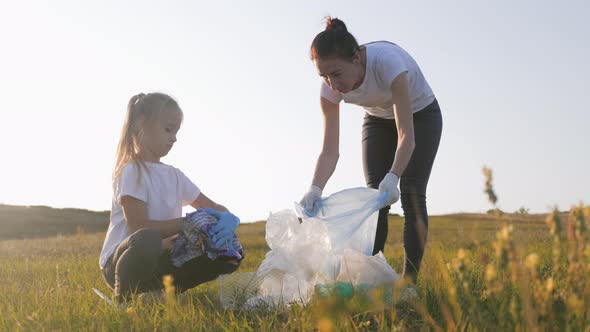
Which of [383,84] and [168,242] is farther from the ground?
[383,84]

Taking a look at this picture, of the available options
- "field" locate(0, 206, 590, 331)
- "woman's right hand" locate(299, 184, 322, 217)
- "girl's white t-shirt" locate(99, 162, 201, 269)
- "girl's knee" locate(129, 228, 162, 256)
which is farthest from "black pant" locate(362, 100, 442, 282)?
"girl's knee" locate(129, 228, 162, 256)

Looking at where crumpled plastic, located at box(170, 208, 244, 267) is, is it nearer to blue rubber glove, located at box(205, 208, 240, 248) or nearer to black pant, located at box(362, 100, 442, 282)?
blue rubber glove, located at box(205, 208, 240, 248)

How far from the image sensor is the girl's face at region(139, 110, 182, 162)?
3.60 meters

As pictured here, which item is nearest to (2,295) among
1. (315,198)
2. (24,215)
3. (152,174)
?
(152,174)

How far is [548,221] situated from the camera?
119cm

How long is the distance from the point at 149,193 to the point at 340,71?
4.69ft

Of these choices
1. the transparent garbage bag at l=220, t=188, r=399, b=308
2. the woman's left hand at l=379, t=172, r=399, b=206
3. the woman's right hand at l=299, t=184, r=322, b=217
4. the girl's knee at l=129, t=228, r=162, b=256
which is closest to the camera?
the transparent garbage bag at l=220, t=188, r=399, b=308

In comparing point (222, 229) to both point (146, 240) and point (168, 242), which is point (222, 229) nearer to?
point (168, 242)

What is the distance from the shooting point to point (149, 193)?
3.60 m

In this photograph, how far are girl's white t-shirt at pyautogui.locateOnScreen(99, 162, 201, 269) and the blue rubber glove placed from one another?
32cm

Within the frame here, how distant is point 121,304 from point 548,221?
8.94ft

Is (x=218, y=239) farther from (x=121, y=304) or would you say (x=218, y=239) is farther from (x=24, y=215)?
(x=24, y=215)

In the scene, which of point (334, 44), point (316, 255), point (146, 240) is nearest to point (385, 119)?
point (334, 44)

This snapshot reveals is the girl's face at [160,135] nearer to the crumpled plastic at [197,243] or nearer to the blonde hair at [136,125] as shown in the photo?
the blonde hair at [136,125]
